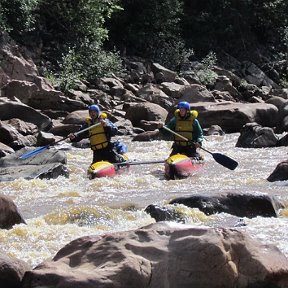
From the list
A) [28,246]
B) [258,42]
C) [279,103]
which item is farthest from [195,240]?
[258,42]

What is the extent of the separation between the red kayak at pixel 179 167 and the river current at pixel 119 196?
140 millimetres

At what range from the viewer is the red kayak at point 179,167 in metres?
10.3

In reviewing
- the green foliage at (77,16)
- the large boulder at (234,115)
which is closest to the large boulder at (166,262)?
the large boulder at (234,115)

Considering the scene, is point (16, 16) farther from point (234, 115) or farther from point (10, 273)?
point (10, 273)

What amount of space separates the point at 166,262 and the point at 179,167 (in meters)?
6.47

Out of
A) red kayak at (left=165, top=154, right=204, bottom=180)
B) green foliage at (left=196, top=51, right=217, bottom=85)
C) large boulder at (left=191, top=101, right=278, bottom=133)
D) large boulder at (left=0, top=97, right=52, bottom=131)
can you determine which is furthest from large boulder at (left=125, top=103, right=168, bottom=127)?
green foliage at (left=196, top=51, right=217, bottom=85)

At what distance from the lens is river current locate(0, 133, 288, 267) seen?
19.7 ft

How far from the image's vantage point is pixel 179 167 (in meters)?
10.4

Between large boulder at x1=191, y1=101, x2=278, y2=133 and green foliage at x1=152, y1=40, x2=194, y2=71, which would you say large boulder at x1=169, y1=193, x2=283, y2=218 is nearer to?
large boulder at x1=191, y1=101, x2=278, y2=133

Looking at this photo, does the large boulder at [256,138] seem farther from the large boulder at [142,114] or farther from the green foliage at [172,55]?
the green foliage at [172,55]

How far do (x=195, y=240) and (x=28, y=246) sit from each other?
210cm

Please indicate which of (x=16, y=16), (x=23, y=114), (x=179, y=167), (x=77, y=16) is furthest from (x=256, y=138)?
(x=77, y=16)

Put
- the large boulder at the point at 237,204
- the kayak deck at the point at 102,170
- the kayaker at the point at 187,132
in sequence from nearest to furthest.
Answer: the large boulder at the point at 237,204 → the kayak deck at the point at 102,170 → the kayaker at the point at 187,132

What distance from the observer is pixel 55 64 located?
890 inches
